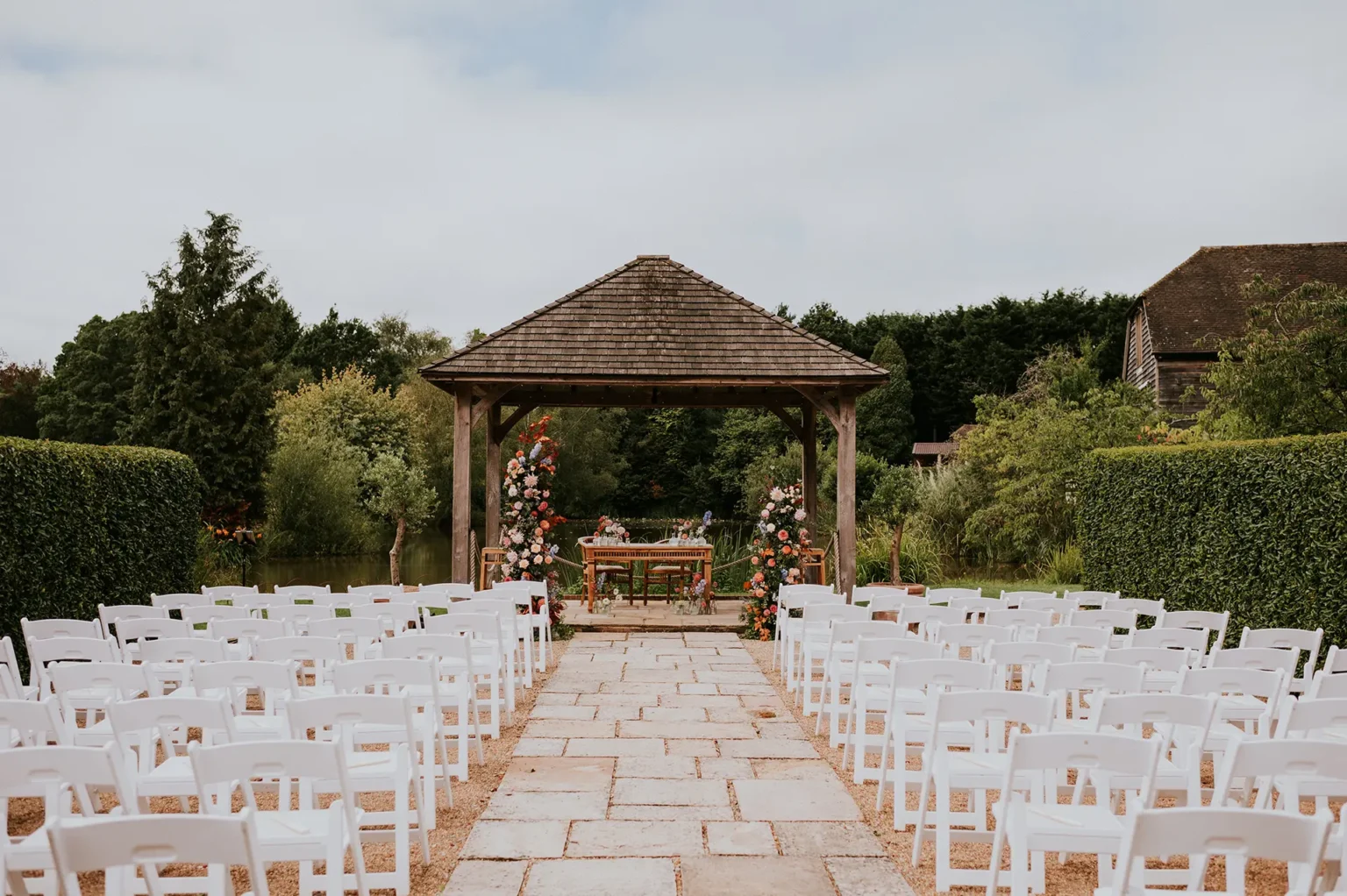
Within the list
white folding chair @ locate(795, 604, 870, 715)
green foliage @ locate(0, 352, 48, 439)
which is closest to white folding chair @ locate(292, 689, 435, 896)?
white folding chair @ locate(795, 604, 870, 715)

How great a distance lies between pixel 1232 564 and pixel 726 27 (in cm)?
788

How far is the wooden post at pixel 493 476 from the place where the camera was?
47.0 feet

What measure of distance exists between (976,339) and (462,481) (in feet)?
132

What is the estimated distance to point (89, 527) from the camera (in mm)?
9367

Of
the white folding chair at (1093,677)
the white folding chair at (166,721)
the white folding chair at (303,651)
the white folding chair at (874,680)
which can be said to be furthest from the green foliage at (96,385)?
the white folding chair at (1093,677)

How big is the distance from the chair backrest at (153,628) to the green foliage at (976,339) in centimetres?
4233

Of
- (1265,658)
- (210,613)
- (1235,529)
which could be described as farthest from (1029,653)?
(210,613)

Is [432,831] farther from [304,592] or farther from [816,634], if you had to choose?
[304,592]

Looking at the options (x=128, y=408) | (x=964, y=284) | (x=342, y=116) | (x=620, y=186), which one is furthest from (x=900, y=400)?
(x=342, y=116)

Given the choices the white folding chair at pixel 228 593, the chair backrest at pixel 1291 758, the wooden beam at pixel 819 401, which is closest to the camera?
the chair backrest at pixel 1291 758

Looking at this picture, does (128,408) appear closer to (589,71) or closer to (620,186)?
(620,186)

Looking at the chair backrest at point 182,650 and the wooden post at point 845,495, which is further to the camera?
the wooden post at point 845,495

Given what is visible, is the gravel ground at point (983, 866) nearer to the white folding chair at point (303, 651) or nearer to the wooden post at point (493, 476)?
the white folding chair at point (303, 651)

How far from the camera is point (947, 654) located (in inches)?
290
